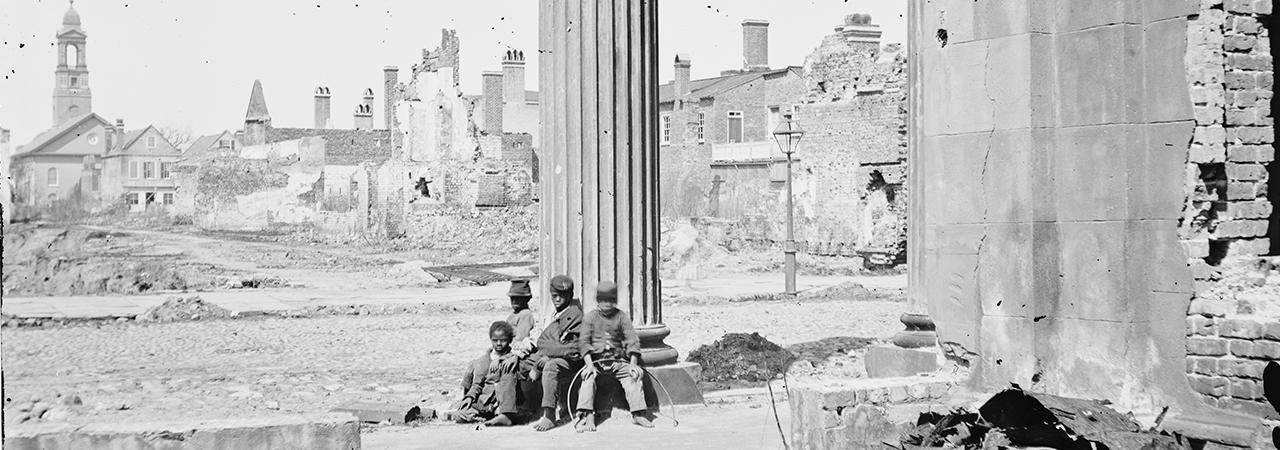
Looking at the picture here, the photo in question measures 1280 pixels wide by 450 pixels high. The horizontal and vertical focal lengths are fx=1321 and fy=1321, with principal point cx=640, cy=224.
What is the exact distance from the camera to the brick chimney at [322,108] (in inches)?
2884

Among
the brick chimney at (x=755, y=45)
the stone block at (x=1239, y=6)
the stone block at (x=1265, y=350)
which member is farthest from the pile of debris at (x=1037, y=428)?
the brick chimney at (x=755, y=45)

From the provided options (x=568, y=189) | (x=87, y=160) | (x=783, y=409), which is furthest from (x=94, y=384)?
(x=87, y=160)

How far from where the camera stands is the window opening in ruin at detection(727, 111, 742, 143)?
5431cm

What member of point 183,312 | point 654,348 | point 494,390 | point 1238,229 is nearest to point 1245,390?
point 1238,229

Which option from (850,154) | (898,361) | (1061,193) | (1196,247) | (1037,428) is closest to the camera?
(1037,428)

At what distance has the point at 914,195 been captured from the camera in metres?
10.8

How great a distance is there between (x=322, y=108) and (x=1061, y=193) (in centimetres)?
6930

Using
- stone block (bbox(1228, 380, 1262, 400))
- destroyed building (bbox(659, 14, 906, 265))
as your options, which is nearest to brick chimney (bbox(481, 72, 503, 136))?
destroyed building (bbox(659, 14, 906, 265))

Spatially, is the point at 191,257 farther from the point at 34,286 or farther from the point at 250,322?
the point at 250,322

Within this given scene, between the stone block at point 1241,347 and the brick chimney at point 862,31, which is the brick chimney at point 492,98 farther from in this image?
the stone block at point 1241,347

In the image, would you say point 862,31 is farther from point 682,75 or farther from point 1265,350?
point 1265,350

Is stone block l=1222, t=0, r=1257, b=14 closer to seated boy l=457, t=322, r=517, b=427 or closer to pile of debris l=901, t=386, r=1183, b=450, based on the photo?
pile of debris l=901, t=386, r=1183, b=450

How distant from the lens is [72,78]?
24.5 metres

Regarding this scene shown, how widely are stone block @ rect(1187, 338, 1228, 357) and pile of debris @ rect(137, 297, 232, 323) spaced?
52.4ft
